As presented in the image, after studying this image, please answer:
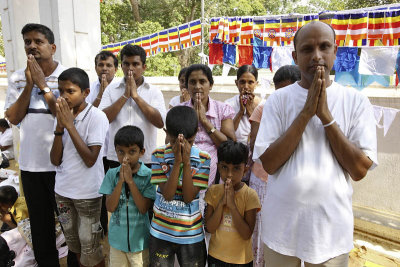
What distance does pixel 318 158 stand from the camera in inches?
52.9

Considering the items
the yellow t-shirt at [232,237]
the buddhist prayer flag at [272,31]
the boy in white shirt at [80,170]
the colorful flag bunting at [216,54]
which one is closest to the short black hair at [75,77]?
the boy in white shirt at [80,170]

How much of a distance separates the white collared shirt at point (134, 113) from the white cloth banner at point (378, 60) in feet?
9.77

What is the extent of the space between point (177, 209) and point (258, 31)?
4.22m

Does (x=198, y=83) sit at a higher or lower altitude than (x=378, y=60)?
lower

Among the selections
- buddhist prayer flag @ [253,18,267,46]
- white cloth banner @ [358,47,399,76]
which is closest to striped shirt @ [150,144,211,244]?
white cloth banner @ [358,47,399,76]

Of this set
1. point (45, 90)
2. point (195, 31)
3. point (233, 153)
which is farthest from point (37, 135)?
point (195, 31)

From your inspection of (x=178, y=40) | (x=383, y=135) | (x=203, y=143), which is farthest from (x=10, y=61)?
(x=383, y=135)

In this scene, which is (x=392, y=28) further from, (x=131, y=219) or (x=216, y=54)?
(x=131, y=219)

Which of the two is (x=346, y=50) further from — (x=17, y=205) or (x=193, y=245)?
(x=17, y=205)

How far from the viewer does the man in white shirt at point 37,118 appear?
7.51 ft

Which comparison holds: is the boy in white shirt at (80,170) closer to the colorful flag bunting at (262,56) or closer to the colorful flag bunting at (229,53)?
→ the colorful flag bunting at (262,56)

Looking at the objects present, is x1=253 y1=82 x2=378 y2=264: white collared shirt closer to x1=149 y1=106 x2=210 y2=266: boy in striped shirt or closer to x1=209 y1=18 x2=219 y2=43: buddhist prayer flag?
x1=149 y1=106 x2=210 y2=266: boy in striped shirt

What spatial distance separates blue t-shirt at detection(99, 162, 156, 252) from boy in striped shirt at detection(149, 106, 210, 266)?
16 centimetres

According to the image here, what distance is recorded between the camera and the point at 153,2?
15.6 metres
